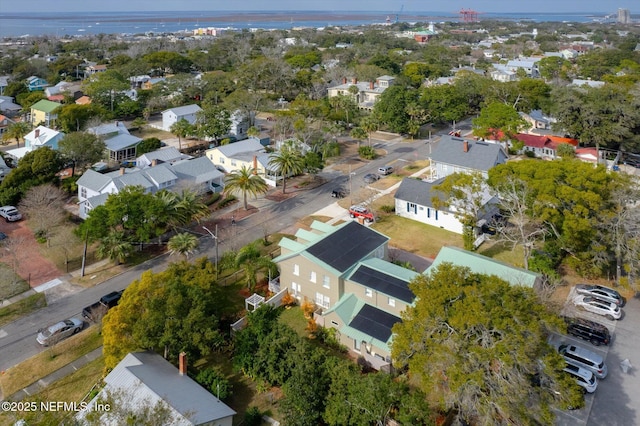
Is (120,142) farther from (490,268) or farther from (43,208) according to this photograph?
(490,268)

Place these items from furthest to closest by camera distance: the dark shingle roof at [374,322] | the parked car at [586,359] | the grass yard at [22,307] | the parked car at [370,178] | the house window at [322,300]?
1. the parked car at [370,178]
2. the grass yard at [22,307]
3. the house window at [322,300]
4. the dark shingle roof at [374,322]
5. the parked car at [586,359]

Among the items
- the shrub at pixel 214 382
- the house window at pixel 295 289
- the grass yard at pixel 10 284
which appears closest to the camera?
the shrub at pixel 214 382

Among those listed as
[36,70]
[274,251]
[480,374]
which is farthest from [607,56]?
[36,70]

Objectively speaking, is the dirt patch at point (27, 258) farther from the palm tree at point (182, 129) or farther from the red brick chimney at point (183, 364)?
the palm tree at point (182, 129)

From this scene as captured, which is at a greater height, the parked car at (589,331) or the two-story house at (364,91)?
the two-story house at (364,91)

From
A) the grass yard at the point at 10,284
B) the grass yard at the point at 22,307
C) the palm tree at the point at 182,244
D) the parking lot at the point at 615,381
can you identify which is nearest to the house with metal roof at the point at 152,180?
the grass yard at the point at 10,284

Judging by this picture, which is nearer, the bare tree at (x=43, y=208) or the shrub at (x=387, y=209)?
the bare tree at (x=43, y=208)

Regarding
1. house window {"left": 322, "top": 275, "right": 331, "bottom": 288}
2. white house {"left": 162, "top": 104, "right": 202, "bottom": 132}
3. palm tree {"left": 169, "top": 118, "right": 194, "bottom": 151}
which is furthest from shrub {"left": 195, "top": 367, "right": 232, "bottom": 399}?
white house {"left": 162, "top": 104, "right": 202, "bottom": 132}
